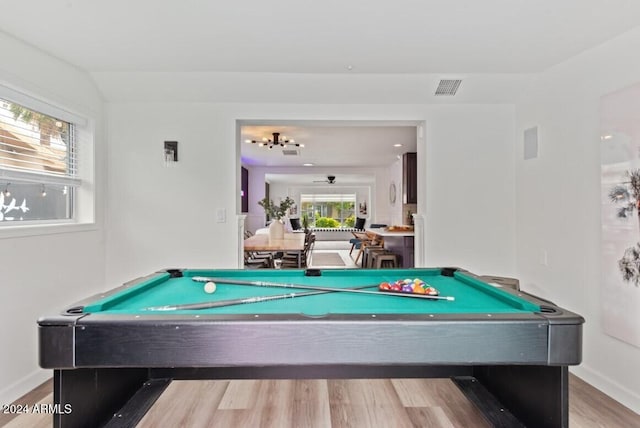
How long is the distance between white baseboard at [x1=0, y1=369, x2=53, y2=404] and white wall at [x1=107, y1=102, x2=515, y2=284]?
1.00m

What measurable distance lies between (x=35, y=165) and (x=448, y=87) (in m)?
3.49

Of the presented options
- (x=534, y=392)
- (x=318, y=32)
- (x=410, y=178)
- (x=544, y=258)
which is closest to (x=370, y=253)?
(x=410, y=178)

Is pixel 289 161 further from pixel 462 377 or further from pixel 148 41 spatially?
pixel 462 377

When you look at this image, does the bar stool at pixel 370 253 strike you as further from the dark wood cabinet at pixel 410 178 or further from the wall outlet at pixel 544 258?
the wall outlet at pixel 544 258

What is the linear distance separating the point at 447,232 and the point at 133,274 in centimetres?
315

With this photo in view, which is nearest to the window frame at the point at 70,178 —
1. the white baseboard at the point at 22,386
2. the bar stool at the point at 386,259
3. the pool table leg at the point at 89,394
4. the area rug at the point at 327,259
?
the white baseboard at the point at 22,386

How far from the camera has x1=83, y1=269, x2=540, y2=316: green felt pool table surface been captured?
5.09ft

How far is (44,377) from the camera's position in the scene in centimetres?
259

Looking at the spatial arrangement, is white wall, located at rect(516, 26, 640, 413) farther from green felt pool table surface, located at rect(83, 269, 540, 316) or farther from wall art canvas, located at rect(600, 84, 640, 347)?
green felt pool table surface, located at rect(83, 269, 540, 316)

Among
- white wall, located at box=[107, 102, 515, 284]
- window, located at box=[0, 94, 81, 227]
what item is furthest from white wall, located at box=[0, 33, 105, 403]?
white wall, located at box=[107, 102, 515, 284]

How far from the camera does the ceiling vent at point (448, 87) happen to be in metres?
3.21

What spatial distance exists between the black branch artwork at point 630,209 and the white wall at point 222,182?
1.21 metres

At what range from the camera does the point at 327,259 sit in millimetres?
9227

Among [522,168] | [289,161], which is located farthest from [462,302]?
[289,161]
